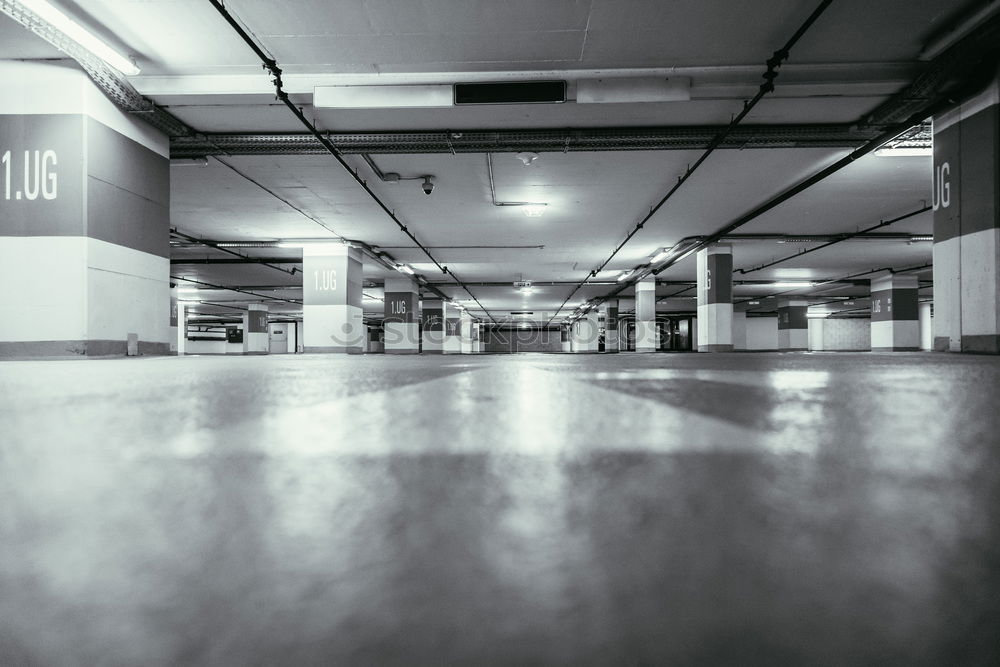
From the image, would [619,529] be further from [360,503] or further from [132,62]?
[132,62]

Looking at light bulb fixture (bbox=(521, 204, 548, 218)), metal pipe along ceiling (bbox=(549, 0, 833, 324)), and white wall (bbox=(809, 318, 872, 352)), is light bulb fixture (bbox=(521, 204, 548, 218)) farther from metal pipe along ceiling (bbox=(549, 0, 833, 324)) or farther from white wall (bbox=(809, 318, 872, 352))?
white wall (bbox=(809, 318, 872, 352))

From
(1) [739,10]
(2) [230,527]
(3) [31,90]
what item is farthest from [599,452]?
(3) [31,90]

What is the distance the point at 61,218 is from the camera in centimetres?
534

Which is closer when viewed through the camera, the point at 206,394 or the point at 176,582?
the point at 176,582

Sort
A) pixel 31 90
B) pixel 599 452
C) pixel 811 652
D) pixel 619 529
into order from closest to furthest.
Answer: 1. pixel 811 652
2. pixel 619 529
3. pixel 599 452
4. pixel 31 90

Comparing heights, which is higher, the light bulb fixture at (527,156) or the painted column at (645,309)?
the light bulb fixture at (527,156)

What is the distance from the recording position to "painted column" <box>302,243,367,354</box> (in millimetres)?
12797

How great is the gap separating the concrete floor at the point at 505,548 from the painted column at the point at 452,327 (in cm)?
2504

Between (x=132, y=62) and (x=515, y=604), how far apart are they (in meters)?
7.33

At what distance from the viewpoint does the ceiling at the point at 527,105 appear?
197 inches

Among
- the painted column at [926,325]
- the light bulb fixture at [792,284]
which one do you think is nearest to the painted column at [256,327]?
the light bulb fixture at [792,284]

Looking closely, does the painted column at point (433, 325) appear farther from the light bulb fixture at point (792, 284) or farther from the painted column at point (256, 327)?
the light bulb fixture at point (792, 284)

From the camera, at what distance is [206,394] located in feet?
4.31

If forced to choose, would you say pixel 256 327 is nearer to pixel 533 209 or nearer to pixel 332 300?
pixel 332 300
